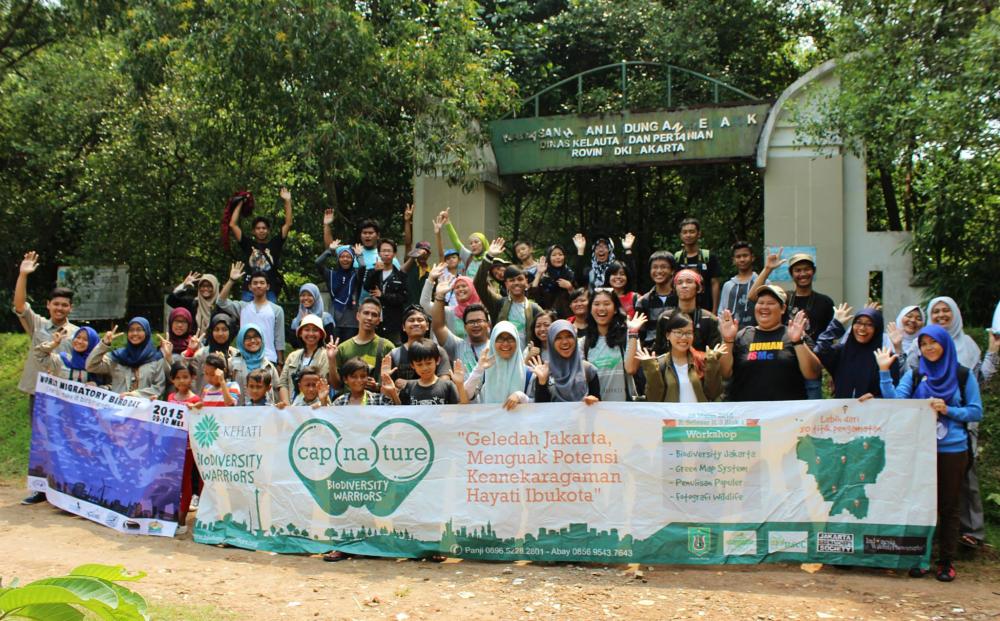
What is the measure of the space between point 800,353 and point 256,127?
921cm

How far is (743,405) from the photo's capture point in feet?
20.1

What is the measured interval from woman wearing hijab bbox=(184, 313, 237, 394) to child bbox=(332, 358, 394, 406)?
1722 mm

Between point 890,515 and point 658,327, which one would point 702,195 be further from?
point 890,515

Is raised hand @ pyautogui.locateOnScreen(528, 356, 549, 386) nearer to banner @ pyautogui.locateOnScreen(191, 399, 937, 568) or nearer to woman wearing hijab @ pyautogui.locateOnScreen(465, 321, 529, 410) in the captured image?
woman wearing hijab @ pyautogui.locateOnScreen(465, 321, 529, 410)

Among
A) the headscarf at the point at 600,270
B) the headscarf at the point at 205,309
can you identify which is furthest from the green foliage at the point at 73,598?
the headscarf at the point at 600,270

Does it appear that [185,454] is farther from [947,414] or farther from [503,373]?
[947,414]

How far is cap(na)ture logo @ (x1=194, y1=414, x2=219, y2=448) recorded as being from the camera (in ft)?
23.5

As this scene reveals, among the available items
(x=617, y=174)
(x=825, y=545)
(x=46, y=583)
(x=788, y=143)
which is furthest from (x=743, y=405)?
(x=617, y=174)

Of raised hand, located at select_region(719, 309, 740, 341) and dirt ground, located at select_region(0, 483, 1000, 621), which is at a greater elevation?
raised hand, located at select_region(719, 309, 740, 341)

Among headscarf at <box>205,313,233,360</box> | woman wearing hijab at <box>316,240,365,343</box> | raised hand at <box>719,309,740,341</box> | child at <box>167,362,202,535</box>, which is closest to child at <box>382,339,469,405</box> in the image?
child at <box>167,362,202,535</box>

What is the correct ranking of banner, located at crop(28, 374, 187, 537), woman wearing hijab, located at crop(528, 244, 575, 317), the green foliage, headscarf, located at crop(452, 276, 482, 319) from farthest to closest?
woman wearing hijab, located at crop(528, 244, 575, 317) < headscarf, located at crop(452, 276, 482, 319) < banner, located at crop(28, 374, 187, 537) < the green foliage

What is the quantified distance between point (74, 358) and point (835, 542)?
7.07 meters

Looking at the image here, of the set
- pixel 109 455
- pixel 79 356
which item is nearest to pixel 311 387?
pixel 109 455

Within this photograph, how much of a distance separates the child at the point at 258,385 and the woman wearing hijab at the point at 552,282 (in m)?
3.22
